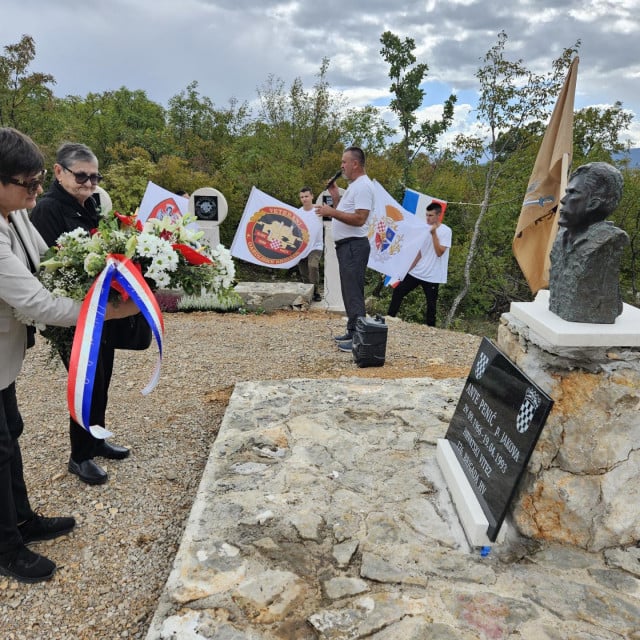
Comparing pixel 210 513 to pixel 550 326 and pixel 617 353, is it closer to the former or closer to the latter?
pixel 550 326

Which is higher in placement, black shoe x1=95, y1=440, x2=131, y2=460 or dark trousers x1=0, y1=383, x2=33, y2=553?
dark trousers x1=0, y1=383, x2=33, y2=553

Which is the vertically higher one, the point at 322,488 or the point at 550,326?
the point at 550,326

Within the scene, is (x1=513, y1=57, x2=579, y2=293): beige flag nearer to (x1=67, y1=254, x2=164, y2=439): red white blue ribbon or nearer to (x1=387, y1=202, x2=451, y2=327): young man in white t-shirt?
(x1=387, y1=202, x2=451, y2=327): young man in white t-shirt

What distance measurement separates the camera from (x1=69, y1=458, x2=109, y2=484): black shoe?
2.92m

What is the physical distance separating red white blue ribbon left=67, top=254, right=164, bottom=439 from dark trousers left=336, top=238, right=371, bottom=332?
2956mm

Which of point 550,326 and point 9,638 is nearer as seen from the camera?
point 9,638

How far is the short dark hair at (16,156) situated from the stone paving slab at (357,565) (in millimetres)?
1670

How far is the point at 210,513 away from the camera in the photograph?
247cm

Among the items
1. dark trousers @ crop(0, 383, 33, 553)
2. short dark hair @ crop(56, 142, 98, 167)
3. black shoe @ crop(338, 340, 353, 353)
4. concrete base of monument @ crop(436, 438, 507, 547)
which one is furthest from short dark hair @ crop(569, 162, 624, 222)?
black shoe @ crop(338, 340, 353, 353)

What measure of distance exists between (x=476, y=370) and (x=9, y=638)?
2.40 m

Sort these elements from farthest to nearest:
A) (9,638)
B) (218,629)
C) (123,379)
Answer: (123,379)
(9,638)
(218,629)

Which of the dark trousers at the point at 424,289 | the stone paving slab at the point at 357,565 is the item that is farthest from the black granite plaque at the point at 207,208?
the stone paving slab at the point at 357,565

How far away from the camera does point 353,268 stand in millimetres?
5027

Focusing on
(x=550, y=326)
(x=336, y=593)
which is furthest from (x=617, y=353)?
(x=336, y=593)
